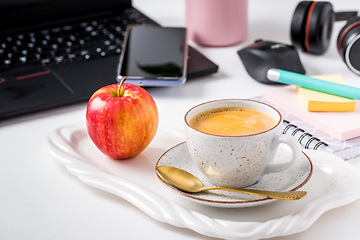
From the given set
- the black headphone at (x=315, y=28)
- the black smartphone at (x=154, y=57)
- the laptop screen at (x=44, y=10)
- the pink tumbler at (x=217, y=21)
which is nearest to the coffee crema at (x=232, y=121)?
the black smartphone at (x=154, y=57)

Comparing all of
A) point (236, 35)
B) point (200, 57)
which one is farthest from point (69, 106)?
point (236, 35)

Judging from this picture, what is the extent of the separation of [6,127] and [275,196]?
18.4 inches

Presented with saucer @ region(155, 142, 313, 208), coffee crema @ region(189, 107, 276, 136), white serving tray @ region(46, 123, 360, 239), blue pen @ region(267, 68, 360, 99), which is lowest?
white serving tray @ region(46, 123, 360, 239)

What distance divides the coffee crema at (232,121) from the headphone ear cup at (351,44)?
355 mm

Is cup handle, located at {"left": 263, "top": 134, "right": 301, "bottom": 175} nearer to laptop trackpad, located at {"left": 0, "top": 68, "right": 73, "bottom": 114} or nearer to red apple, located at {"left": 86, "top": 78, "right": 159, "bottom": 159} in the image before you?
red apple, located at {"left": 86, "top": 78, "right": 159, "bottom": 159}

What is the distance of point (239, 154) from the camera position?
393mm

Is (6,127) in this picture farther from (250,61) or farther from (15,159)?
(250,61)

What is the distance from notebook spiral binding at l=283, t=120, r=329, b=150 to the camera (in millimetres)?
502

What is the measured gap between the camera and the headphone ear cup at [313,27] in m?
0.79

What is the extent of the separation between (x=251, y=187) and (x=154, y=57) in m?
0.40

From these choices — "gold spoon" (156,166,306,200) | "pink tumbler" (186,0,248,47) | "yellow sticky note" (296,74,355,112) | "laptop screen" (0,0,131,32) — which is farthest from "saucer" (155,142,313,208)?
"laptop screen" (0,0,131,32)

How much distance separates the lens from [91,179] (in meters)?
0.45

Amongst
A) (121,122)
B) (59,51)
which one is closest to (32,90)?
(59,51)

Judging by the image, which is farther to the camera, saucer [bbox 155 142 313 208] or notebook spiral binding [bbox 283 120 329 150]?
notebook spiral binding [bbox 283 120 329 150]
